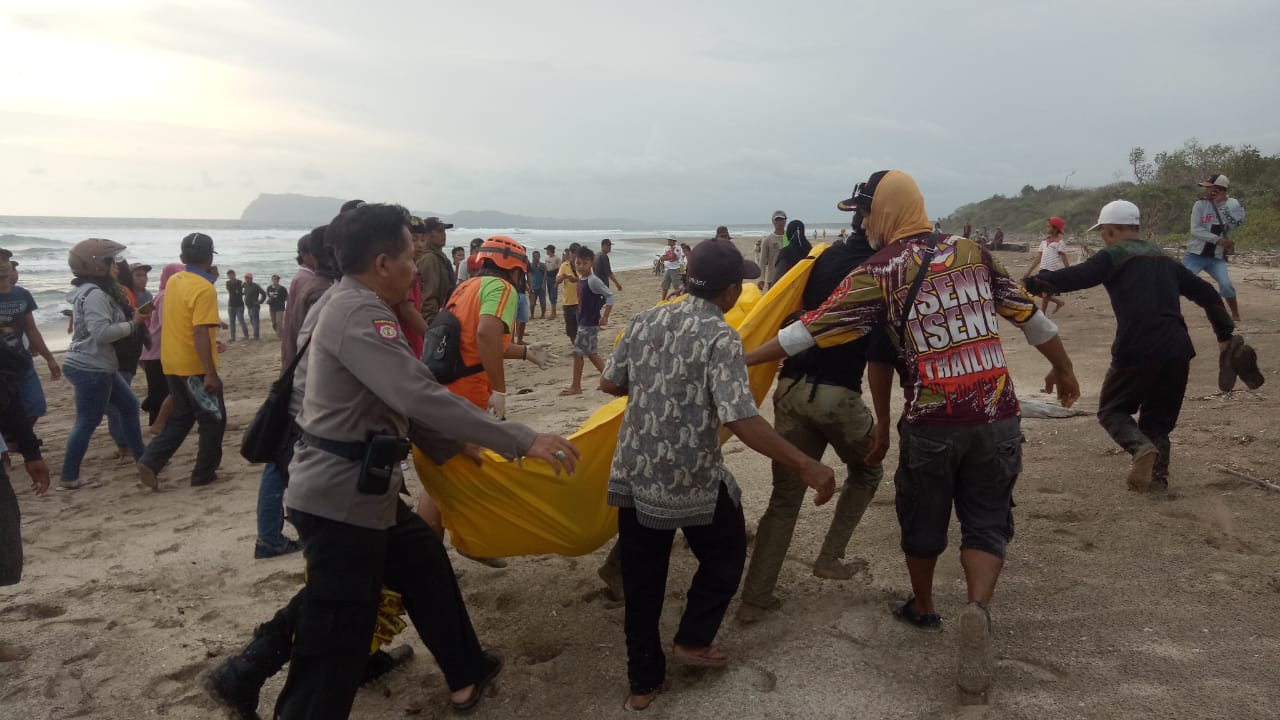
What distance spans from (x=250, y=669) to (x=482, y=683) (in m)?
0.89

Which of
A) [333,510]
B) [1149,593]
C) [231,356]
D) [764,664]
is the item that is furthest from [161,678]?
[231,356]

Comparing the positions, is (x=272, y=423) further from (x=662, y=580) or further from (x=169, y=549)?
(x=169, y=549)

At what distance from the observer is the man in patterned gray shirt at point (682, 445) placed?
2.80 metres

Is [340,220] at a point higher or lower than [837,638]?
higher

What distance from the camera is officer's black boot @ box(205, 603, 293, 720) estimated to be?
9.61 feet

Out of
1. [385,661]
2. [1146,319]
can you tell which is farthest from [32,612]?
[1146,319]

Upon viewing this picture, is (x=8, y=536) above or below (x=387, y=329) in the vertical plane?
below

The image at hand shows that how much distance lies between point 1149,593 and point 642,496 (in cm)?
266

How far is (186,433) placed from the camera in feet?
20.8

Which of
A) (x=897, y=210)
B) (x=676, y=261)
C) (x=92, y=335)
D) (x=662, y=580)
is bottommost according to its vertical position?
(x=662, y=580)

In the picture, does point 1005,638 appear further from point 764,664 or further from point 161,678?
point 161,678

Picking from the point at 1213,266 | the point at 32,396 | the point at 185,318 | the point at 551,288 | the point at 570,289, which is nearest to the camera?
the point at 185,318

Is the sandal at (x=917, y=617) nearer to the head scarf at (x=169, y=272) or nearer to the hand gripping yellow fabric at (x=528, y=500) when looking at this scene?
the hand gripping yellow fabric at (x=528, y=500)

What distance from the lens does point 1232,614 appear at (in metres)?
3.46
